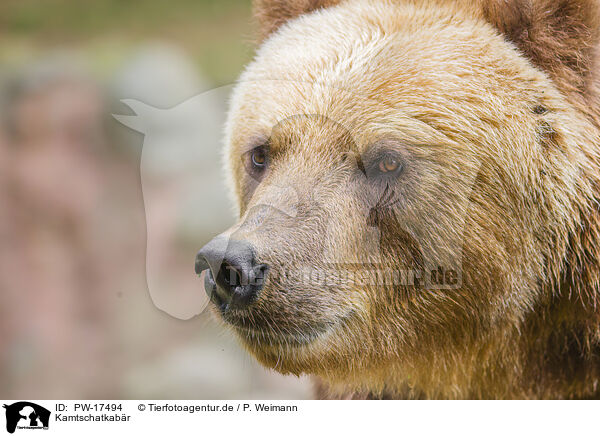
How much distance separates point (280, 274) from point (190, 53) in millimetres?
2321

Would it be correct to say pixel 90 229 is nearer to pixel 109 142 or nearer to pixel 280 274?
pixel 109 142

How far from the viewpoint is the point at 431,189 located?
1643 millimetres

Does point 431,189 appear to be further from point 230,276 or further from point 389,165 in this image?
point 230,276

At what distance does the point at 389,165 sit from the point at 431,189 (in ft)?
0.36

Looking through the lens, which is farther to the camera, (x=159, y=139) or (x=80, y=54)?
(x=80, y=54)

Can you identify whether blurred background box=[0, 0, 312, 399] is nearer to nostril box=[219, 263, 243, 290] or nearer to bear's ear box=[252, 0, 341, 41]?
bear's ear box=[252, 0, 341, 41]

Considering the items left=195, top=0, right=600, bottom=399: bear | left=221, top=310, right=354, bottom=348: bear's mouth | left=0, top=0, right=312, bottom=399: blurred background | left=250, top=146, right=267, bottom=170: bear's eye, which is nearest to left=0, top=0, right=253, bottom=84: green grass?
left=0, top=0, right=312, bottom=399: blurred background

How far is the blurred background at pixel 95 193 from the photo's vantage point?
10.1 ft

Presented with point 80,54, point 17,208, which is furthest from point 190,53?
point 17,208

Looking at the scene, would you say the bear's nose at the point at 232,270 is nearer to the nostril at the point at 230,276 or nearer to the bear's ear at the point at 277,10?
the nostril at the point at 230,276

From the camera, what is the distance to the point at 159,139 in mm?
2494

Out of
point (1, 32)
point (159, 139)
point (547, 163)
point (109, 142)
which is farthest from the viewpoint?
point (109, 142)

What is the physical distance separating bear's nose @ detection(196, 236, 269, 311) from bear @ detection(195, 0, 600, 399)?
0.9 inches

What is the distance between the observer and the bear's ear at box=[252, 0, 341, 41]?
1.97 m
